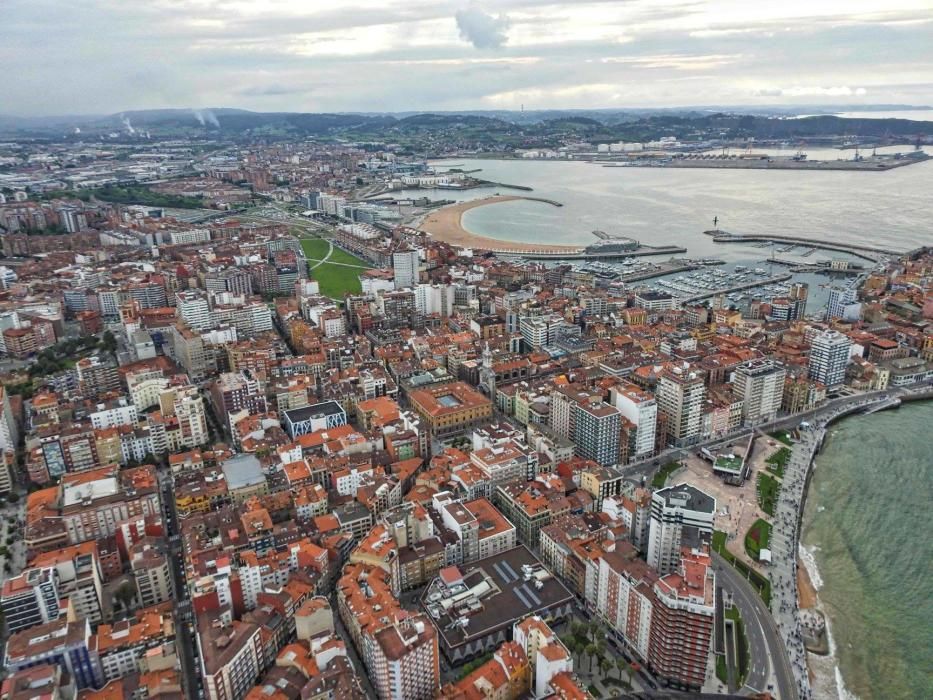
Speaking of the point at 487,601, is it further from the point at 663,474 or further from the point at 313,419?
the point at 313,419

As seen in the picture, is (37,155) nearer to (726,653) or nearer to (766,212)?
(766,212)

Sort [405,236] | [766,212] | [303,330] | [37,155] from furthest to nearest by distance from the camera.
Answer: [37,155]
[766,212]
[405,236]
[303,330]

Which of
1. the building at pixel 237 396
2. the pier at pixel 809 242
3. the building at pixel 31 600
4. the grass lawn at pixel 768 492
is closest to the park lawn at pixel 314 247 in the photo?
the building at pixel 237 396

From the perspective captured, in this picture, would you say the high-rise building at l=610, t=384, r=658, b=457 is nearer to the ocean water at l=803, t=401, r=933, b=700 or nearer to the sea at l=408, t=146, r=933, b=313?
the ocean water at l=803, t=401, r=933, b=700

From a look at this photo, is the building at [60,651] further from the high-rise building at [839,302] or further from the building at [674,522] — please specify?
the high-rise building at [839,302]

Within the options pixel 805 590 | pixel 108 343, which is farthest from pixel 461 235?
pixel 805 590

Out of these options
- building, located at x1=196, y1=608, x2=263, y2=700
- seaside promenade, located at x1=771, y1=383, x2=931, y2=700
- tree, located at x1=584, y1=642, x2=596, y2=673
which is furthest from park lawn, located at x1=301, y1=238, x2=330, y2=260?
tree, located at x1=584, y1=642, x2=596, y2=673

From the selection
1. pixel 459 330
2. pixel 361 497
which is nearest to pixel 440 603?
pixel 361 497
